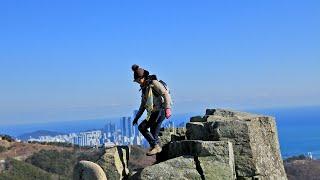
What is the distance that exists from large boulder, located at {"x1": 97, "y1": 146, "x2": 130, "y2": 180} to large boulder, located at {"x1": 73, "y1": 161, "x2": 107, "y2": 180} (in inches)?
8.0

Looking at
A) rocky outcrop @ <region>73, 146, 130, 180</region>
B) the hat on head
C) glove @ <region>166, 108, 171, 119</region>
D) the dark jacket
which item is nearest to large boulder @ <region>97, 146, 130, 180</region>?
rocky outcrop @ <region>73, 146, 130, 180</region>

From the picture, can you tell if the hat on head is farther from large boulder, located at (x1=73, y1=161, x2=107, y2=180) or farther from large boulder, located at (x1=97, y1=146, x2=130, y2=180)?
large boulder, located at (x1=73, y1=161, x2=107, y2=180)

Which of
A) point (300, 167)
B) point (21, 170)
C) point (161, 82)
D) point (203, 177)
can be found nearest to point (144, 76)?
point (161, 82)

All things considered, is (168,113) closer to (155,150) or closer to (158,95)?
(158,95)

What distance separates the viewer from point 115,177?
43.3 feet

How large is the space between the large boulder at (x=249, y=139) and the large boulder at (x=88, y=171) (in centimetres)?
216

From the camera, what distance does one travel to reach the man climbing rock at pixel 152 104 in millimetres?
13211

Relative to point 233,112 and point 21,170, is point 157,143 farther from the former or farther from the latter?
point 21,170

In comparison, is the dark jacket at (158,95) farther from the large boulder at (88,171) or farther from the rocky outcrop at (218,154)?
the large boulder at (88,171)

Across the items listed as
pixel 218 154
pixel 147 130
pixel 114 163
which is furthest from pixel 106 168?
pixel 218 154

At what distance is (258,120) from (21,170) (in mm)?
61733

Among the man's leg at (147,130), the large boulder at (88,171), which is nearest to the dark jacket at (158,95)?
the man's leg at (147,130)

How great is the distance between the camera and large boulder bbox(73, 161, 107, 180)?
12.9 m

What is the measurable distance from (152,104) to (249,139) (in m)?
2.26
